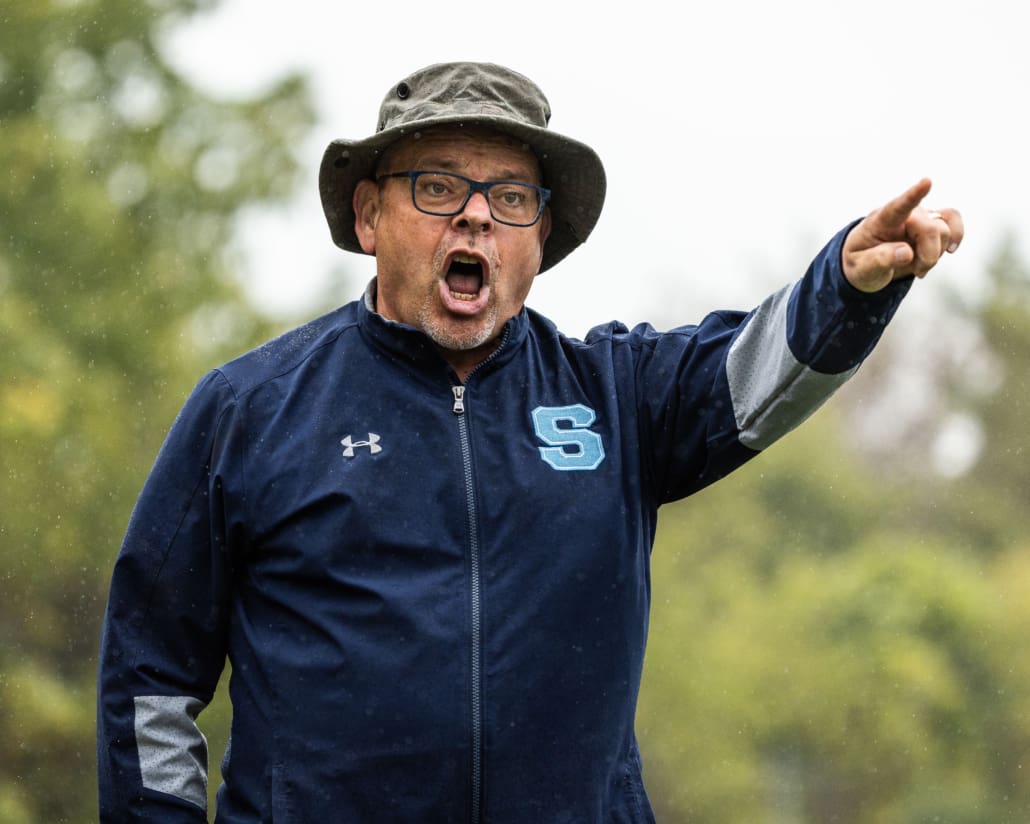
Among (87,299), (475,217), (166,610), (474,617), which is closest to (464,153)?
(475,217)

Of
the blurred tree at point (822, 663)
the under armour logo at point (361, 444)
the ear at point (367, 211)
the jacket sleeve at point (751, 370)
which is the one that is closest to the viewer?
the jacket sleeve at point (751, 370)

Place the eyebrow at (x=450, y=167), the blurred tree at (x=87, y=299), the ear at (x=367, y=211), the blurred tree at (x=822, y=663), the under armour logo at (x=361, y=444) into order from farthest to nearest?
1. the blurred tree at (x=822, y=663)
2. the blurred tree at (x=87, y=299)
3. the ear at (x=367, y=211)
4. the eyebrow at (x=450, y=167)
5. the under armour logo at (x=361, y=444)

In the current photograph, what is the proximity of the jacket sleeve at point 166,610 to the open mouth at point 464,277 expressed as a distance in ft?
1.68

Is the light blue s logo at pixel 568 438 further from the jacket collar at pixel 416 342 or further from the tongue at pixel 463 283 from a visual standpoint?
the tongue at pixel 463 283

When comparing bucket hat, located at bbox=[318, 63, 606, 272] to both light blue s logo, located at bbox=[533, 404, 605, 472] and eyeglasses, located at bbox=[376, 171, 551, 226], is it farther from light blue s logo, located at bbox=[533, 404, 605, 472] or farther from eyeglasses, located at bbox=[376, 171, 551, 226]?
light blue s logo, located at bbox=[533, 404, 605, 472]

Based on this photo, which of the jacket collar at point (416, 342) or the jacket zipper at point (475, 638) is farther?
the jacket collar at point (416, 342)

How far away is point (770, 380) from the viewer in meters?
2.91

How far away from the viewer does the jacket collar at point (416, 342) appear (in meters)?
3.16

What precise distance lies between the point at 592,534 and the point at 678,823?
2201 centimetres

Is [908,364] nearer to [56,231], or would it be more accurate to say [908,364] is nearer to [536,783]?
[56,231]

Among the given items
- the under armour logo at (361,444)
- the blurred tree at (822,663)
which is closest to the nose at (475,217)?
the under armour logo at (361,444)

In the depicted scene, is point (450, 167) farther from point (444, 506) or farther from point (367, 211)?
point (444, 506)

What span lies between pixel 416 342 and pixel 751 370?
2.24 feet

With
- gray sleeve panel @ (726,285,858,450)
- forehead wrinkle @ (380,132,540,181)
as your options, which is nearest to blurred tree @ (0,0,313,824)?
forehead wrinkle @ (380,132,540,181)
